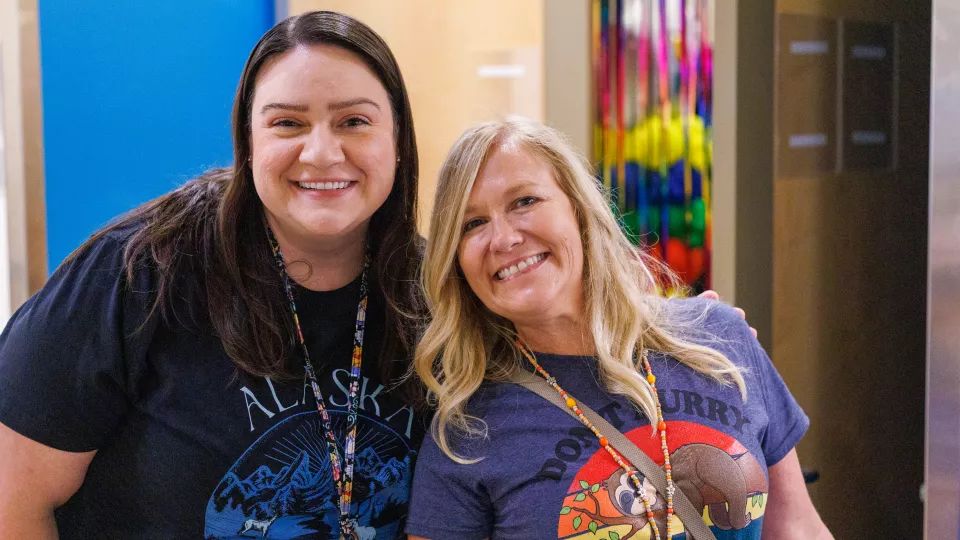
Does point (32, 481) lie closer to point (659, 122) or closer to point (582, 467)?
point (582, 467)

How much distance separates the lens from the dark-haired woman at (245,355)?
168 centimetres

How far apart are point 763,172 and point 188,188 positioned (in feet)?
4.34

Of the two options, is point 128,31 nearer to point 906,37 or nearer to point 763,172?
point 763,172

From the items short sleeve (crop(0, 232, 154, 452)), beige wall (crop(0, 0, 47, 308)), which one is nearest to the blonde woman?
short sleeve (crop(0, 232, 154, 452))

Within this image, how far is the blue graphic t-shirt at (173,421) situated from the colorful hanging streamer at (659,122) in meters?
0.96

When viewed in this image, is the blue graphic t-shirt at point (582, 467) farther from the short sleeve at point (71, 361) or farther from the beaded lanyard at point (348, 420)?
the short sleeve at point (71, 361)

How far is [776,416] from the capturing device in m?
1.86

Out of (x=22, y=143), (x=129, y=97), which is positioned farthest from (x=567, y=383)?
(x=129, y=97)

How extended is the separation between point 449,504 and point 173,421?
0.51m

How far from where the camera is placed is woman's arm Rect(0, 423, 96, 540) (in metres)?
1.67

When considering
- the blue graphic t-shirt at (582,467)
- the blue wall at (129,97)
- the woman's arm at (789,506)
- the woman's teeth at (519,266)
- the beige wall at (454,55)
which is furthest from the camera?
the beige wall at (454,55)

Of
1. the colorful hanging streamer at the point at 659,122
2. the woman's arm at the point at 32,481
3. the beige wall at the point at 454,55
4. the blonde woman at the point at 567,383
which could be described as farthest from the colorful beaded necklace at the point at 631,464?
the beige wall at the point at 454,55

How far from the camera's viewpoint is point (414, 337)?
1.90 m

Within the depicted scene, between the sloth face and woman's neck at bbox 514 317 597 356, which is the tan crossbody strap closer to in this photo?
the sloth face
